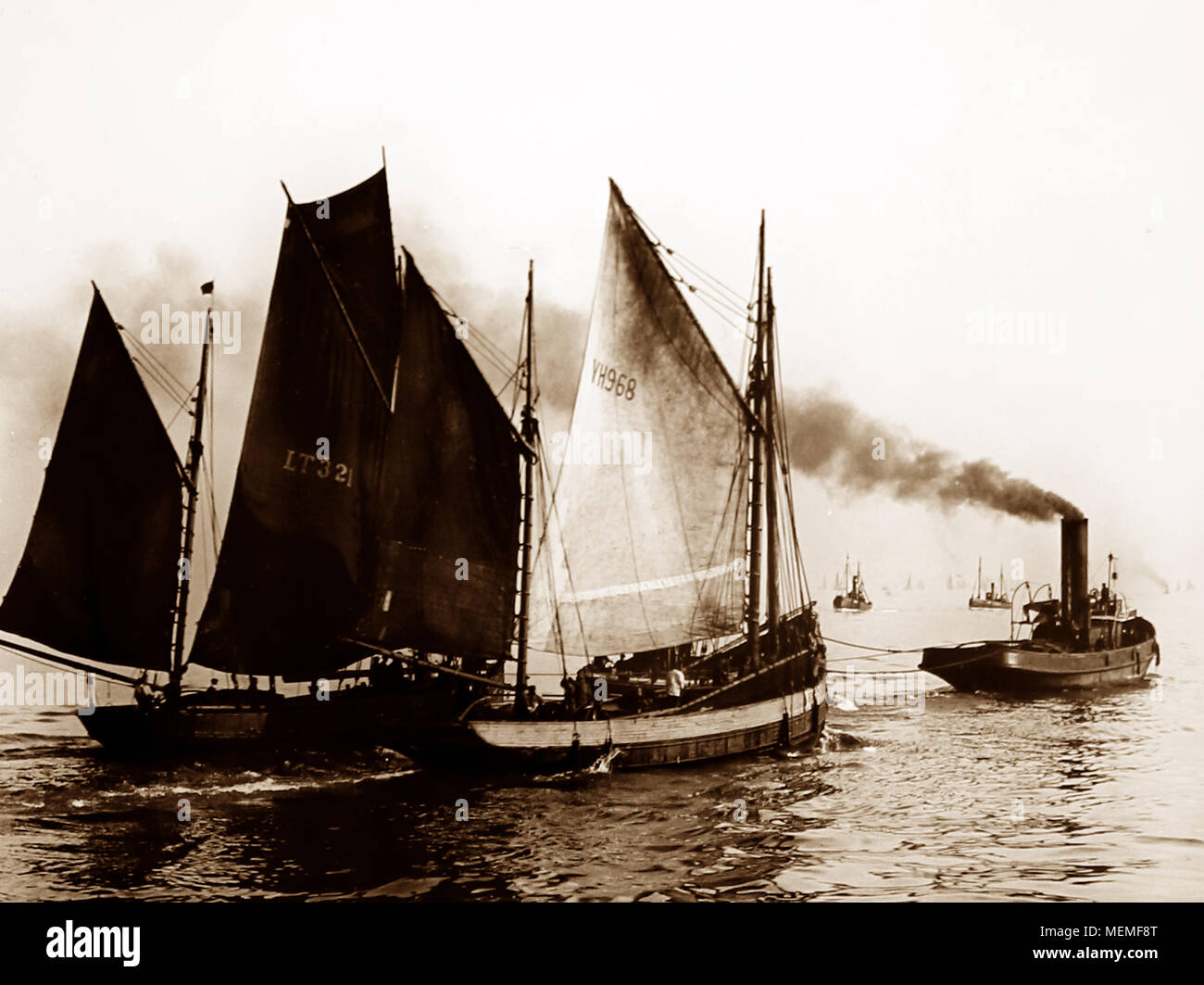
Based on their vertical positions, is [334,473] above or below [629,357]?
below

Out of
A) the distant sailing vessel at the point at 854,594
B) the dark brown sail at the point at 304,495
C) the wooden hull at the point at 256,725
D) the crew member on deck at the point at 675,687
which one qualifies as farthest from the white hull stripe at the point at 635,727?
the dark brown sail at the point at 304,495

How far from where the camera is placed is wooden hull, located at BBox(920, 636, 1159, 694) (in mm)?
14305

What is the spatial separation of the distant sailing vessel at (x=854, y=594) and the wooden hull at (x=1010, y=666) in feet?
16.0

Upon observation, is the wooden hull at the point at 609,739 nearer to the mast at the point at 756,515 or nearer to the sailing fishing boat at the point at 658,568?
the sailing fishing boat at the point at 658,568

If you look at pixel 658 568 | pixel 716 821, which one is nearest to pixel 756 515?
pixel 658 568

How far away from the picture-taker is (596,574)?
1184 cm

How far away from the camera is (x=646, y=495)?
469 inches

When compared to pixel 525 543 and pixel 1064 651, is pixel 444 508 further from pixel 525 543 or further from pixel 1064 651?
pixel 1064 651
